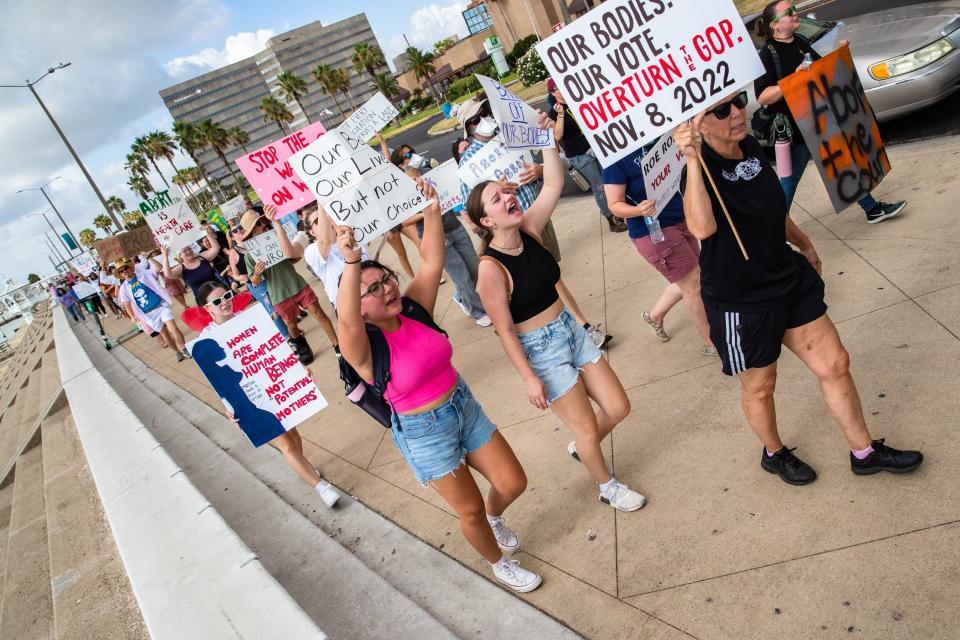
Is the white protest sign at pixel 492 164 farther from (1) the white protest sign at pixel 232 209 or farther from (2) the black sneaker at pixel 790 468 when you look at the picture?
(1) the white protest sign at pixel 232 209

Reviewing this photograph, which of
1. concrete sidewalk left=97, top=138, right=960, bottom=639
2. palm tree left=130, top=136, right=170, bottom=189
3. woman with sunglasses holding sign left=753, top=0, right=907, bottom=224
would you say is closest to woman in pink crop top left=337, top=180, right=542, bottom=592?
concrete sidewalk left=97, top=138, right=960, bottom=639

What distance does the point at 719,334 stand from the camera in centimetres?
293

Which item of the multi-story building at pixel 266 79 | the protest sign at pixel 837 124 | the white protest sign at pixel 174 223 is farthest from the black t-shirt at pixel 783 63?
the multi-story building at pixel 266 79

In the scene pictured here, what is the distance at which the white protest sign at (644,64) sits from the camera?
2.93 m

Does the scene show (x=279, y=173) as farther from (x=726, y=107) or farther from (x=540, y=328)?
(x=726, y=107)

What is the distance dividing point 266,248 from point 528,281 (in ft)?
14.1

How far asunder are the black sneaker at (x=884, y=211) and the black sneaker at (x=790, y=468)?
10.1 feet

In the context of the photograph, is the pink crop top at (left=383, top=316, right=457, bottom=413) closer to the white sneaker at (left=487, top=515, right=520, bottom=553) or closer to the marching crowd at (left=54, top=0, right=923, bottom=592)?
the marching crowd at (left=54, top=0, right=923, bottom=592)

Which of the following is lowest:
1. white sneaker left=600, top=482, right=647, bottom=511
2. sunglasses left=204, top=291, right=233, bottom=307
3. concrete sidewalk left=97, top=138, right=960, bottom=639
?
concrete sidewalk left=97, top=138, right=960, bottom=639

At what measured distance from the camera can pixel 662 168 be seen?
329 centimetres

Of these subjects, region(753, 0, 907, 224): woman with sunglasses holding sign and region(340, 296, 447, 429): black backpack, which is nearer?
region(340, 296, 447, 429): black backpack

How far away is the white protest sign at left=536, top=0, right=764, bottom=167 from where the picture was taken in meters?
2.93

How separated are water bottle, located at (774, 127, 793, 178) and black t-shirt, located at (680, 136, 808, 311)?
2.21m

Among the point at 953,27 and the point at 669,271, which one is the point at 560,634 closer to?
the point at 669,271
